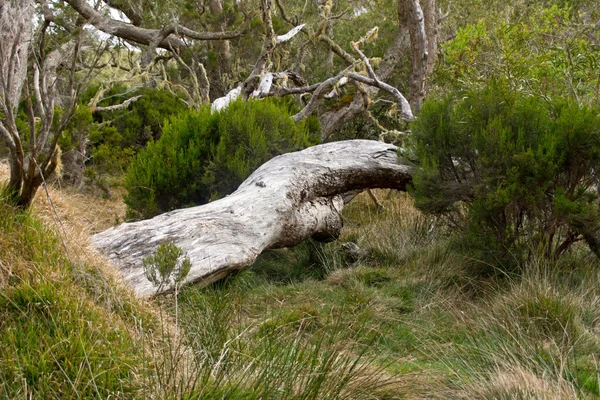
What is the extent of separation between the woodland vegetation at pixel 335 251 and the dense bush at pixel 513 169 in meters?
0.02

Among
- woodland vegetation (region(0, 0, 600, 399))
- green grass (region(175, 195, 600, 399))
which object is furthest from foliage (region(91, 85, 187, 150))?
green grass (region(175, 195, 600, 399))

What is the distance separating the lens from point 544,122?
17.9 ft

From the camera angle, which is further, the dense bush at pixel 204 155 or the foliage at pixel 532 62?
the dense bush at pixel 204 155

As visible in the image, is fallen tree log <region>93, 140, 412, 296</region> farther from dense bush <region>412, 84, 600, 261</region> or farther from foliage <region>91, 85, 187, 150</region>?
foliage <region>91, 85, 187, 150</region>

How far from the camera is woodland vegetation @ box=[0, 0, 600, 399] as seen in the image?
296 centimetres

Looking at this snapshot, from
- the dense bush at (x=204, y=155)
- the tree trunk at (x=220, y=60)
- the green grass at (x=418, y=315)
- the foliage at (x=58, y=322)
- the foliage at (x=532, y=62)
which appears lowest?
the green grass at (x=418, y=315)

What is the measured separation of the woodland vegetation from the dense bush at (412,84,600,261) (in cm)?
2

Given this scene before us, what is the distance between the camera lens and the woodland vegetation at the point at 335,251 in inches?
116

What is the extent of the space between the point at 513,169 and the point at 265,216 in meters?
2.15

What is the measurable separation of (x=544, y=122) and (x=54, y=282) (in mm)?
4240

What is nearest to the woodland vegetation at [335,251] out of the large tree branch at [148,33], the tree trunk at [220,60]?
the large tree branch at [148,33]

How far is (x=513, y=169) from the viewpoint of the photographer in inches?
202

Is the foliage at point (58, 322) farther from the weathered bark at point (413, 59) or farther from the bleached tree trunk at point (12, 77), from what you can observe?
the weathered bark at point (413, 59)

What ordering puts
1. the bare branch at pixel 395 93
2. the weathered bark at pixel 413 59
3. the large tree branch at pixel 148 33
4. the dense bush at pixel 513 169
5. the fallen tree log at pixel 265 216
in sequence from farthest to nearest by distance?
the large tree branch at pixel 148 33
the weathered bark at pixel 413 59
the bare branch at pixel 395 93
the dense bush at pixel 513 169
the fallen tree log at pixel 265 216
